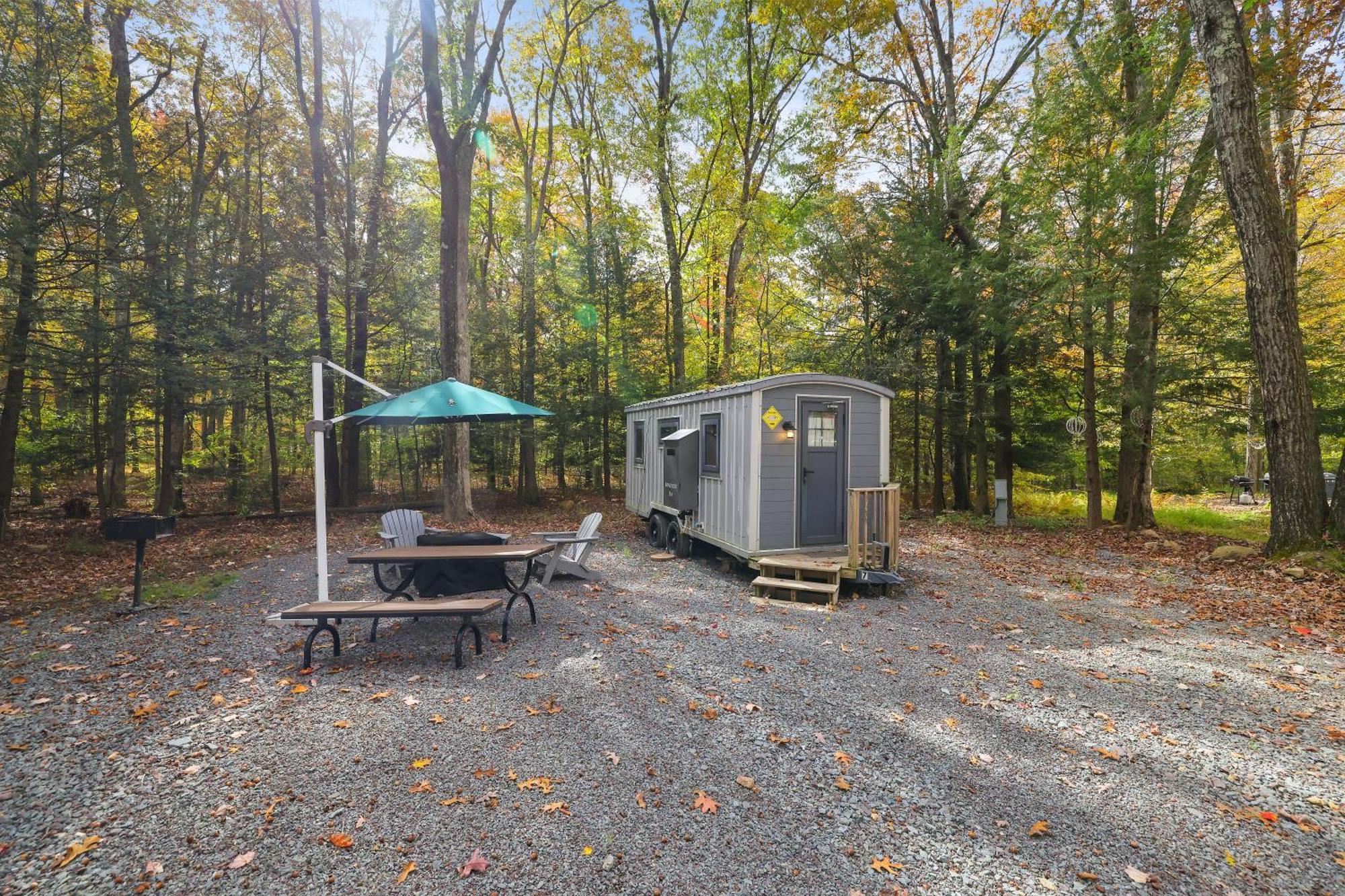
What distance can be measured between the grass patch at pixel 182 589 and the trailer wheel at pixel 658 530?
5.69 metres

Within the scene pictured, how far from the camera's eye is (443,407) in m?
5.46

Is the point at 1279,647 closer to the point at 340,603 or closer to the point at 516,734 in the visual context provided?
the point at 516,734

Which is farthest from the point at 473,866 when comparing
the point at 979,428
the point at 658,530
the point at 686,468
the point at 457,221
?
the point at 979,428

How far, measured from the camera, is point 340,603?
4.21 metres

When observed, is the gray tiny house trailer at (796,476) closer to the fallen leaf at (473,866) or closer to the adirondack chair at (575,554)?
the adirondack chair at (575,554)

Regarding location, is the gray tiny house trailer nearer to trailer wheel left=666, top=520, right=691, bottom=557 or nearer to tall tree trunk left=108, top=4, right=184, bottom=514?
trailer wheel left=666, top=520, right=691, bottom=557

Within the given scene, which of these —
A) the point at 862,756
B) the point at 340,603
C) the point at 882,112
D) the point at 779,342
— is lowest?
the point at 862,756

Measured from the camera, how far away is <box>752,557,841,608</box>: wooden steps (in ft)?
19.2

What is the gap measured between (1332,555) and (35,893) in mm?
10859

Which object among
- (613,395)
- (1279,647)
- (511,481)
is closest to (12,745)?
(1279,647)

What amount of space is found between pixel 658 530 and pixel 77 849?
7.24 meters

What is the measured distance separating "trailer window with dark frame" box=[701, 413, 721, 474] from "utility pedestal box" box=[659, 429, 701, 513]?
10cm

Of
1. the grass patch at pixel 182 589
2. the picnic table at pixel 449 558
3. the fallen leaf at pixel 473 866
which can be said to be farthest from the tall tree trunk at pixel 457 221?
the fallen leaf at pixel 473 866

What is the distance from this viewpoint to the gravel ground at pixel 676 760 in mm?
2125
